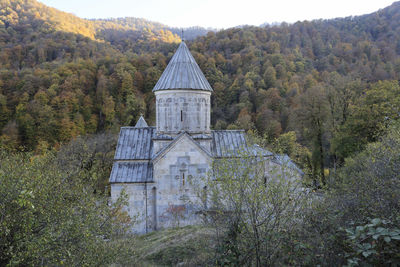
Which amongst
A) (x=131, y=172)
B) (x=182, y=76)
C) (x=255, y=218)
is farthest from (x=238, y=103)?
(x=255, y=218)

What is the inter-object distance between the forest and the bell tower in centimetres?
360

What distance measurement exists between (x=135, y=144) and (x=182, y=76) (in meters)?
3.84

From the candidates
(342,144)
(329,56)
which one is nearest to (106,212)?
(342,144)

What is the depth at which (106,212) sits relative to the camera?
5.60 m

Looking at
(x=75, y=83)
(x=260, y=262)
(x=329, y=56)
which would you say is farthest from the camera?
(x=329, y=56)

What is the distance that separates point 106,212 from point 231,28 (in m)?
53.0

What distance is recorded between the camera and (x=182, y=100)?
12648 millimetres

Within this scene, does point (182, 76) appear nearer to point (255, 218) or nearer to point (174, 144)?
point (174, 144)

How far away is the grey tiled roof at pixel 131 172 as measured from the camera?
39.9 ft

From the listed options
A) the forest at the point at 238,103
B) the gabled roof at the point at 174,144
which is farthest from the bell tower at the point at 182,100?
the forest at the point at 238,103

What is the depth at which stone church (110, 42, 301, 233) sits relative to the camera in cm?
1206

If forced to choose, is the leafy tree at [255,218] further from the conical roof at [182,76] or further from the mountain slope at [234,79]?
the mountain slope at [234,79]

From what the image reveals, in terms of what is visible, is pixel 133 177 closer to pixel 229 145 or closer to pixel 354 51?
pixel 229 145

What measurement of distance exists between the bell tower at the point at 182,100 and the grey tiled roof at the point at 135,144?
0.84 meters
